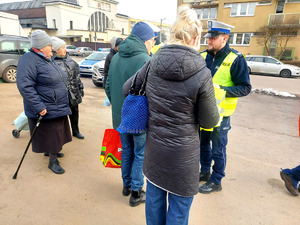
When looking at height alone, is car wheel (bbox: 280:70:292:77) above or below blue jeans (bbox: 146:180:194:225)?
below

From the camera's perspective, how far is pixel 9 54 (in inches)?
366

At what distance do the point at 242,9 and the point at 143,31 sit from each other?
26.4m

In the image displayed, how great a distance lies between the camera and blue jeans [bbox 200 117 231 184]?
2.55 metres

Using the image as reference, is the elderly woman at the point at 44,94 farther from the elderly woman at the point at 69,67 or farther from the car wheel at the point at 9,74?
the car wheel at the point at 9,74

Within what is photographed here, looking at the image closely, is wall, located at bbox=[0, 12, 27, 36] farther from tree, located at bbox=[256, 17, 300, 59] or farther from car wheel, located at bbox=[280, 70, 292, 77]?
tree, located at bbox=[256, 17, 300, 59]

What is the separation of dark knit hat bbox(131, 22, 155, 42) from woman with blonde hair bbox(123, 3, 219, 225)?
0.76 metres

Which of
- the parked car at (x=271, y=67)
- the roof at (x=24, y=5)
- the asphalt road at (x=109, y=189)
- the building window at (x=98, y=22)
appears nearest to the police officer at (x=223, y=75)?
the asphalt road at (x=109, y=189)

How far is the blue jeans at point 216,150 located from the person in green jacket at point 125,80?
88 cm

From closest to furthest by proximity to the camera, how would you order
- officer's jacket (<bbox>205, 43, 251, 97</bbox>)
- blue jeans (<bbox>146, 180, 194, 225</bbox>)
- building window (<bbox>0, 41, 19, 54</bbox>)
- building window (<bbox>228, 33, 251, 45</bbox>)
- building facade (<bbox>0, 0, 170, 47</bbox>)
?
blue jeans (<bbox>146, 180, 194, 225</bbox>)
officer's jacket (<bbox>205, 43, 251, 97</bbox>)
building window (<bbox>0, 41, 19, 54</bbox>)
building window (<bbox>228, 33, 251, 45</bbox>)
building facade (<bbox>0, 0, 170, 47</bbox>)

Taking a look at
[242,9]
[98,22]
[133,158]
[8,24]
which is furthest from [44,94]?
[98,22]

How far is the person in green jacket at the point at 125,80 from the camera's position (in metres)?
2.25

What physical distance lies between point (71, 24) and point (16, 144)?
5135 cm

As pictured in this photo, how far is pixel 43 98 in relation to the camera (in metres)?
2.83

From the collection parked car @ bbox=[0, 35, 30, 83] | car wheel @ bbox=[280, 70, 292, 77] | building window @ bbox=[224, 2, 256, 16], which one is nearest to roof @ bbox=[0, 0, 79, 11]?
building window @ bbox=[224, 2, 256, 16]
